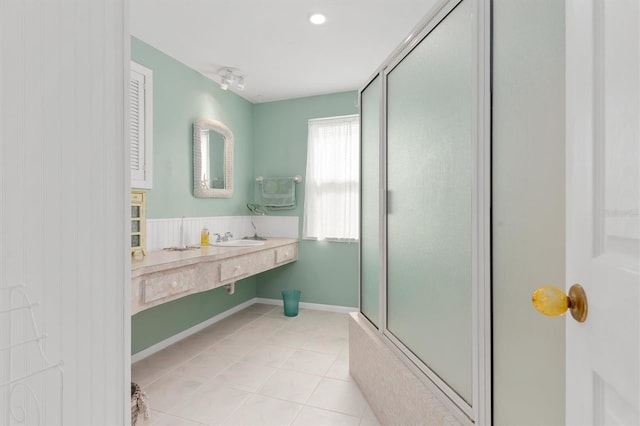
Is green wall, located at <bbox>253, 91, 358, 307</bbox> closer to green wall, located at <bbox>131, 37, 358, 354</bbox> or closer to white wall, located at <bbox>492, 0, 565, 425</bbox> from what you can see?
green wall, located at <bbox>131, 37, 358, 354</bbox>

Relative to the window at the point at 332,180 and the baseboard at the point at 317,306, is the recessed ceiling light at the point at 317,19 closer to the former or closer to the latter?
the window at the point at 332,180

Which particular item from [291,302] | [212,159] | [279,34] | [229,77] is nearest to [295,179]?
[212,159]

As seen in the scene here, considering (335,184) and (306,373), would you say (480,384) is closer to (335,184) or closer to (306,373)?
(306,373)

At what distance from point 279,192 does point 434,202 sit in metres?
2.73

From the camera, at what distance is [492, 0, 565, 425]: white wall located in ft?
2.58

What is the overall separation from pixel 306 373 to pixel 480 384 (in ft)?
5.03

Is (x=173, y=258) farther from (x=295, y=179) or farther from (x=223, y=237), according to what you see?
(x=295, y=179)

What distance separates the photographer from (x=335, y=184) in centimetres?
377

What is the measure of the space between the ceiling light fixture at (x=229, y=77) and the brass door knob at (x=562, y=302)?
3.24 m
